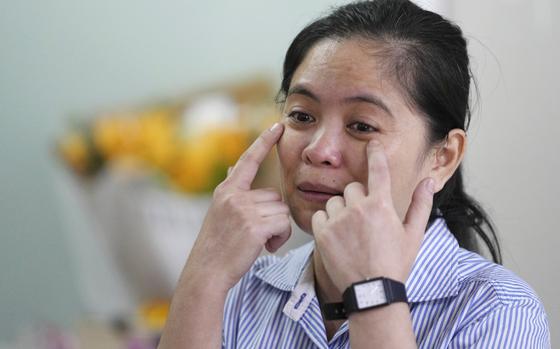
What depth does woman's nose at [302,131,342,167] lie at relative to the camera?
125 cm

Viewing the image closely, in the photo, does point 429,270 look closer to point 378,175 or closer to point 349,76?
point 378,175

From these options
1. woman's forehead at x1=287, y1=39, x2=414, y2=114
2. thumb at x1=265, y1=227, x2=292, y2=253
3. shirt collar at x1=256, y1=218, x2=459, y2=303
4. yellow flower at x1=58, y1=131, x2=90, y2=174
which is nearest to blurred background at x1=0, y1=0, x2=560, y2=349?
yellow flower at x1=58, y1=131, x2=90, y2=174

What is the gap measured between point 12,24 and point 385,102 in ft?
5.04

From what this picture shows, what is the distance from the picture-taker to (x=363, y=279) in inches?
43.8

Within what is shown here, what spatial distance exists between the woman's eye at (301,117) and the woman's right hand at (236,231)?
4 centimetres

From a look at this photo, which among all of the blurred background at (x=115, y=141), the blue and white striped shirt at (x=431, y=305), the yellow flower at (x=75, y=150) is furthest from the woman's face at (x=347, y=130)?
A: the yellow flower at (x=75, y=150)

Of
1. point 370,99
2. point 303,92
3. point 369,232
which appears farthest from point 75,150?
point 369,232

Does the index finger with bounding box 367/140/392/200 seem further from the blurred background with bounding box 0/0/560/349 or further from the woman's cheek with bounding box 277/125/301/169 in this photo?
the blurred background with bounding box 0/0/560/349

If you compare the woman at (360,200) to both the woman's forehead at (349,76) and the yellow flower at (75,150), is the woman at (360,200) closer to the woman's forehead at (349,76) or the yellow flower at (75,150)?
the woman's forehead at (349,76)

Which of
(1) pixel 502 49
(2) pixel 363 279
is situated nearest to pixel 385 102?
(2) pixel 363 279

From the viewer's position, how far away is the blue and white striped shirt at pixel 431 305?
3.84ft

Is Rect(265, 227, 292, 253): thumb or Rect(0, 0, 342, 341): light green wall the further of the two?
Rect(0, 0, 342, 341): light green wall

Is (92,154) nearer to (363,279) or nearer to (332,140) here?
(332,140)

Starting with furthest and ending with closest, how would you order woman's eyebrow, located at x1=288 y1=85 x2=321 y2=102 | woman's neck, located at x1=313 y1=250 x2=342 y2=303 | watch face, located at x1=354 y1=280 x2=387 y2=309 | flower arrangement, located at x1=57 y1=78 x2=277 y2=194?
1. flower arrangement, located at x1=57 y1=78 x2=277 y2=194
2. woman's neck, located at x1=313 y1=250 x2=342 y2=303
3. woman's eyebrow, located at x1=288 y1=85 x2=321 y2=102
4. watch face, located at x1=354 y1=280 x2=387 y2=309
